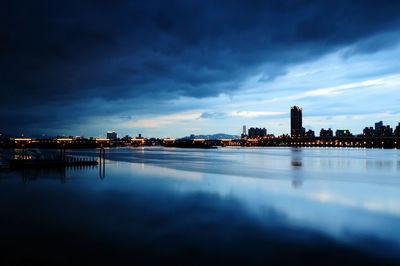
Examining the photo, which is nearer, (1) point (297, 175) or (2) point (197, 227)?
(2) point (197, 227)

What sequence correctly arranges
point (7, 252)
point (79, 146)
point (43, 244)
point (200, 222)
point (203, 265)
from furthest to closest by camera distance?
point (79, 146), point (200, 222), point (43, 244), point (7, 252), point (203, 265)

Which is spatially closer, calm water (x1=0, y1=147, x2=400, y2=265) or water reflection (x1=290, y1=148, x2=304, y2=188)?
calm water (x1=0, y1=147, x2=400, y2=265)

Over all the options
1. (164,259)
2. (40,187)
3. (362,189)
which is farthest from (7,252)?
(362,189)

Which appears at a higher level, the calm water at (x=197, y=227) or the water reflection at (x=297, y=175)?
the calm water at (x=197, y=227)

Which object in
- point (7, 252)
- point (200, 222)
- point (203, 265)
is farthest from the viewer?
point (200, 222)

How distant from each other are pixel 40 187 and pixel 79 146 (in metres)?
189

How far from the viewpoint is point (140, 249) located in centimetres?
1027

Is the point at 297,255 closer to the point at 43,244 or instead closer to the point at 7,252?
the point at 43,244

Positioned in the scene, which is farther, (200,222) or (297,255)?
(200,222)

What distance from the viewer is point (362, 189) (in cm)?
2547

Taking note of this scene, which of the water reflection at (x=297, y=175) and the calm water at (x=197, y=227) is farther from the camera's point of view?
the water reflection at (x=297, y=175)

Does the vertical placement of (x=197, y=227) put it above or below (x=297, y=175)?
above

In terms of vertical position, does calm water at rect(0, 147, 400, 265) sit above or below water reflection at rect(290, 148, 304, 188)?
above

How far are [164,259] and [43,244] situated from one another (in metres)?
5.24
